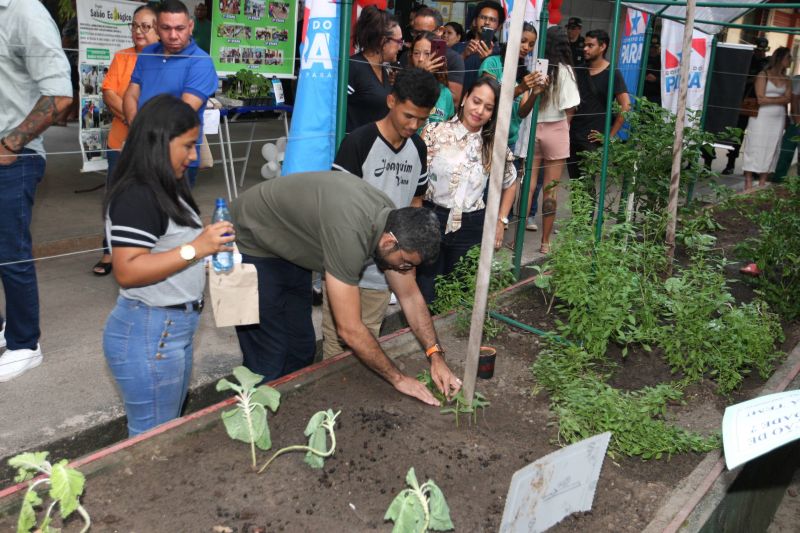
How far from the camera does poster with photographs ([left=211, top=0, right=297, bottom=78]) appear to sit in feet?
19.4

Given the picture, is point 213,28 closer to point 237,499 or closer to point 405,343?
point 405,343

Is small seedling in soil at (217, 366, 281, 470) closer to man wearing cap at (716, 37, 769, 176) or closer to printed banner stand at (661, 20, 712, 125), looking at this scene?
printed banner stand at (661, 20, 712, 125)

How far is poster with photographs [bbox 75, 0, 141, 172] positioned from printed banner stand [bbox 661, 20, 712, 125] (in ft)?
17.5

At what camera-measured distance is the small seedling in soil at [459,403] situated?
3.17 meters

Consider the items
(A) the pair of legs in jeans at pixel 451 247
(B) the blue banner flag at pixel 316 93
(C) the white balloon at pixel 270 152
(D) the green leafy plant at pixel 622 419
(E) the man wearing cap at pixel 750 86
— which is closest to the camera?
(D) the green leafy plant at pixel 622 419

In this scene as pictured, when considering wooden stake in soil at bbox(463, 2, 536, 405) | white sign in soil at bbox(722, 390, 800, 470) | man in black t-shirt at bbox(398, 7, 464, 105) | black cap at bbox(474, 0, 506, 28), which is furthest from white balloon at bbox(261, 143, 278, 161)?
white sign in soil at bbox(722, 390, 800, 470)

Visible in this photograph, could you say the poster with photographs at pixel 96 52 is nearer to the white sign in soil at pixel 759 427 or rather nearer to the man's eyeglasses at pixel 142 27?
the man's eyeglasses at pixel 142 27

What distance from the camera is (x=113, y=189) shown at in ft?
7.80

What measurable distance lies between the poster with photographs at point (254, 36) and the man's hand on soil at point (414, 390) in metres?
3.80

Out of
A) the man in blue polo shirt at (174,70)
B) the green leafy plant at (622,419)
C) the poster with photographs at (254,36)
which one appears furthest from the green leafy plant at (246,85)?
the green leafy plant at (622,419)

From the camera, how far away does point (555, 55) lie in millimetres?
5793

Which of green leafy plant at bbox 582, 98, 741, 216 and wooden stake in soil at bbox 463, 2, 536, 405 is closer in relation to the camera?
wooden stake in soil at bbox 463, 2, 536, 405

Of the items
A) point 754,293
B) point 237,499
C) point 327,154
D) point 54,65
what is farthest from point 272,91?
point 237,499

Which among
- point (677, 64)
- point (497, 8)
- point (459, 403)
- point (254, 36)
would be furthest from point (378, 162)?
point (677, 64)
